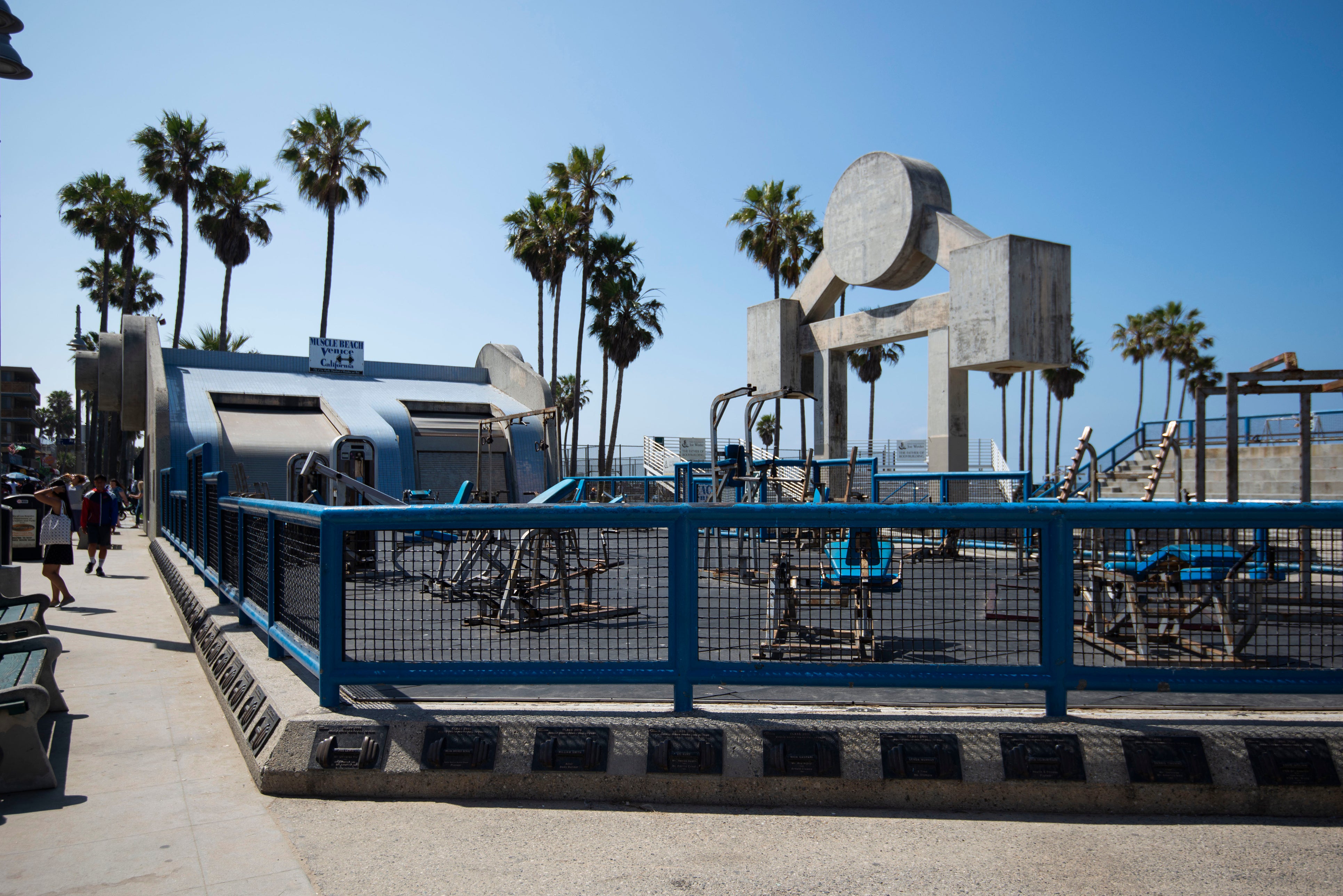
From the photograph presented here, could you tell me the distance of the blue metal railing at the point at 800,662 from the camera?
3.98 meters

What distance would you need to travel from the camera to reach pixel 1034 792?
3803 mm

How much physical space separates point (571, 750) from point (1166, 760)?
263cm

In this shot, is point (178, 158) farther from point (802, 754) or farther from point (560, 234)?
point (802, 754)

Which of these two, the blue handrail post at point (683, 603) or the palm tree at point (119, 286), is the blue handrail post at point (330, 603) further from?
the palm tree at point (119, 286)

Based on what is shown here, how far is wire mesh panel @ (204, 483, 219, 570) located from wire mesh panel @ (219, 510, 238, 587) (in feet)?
2.48

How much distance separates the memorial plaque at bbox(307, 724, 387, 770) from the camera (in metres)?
3.96

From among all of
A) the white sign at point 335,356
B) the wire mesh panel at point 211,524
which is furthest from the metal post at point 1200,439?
the white sign at point 335,356

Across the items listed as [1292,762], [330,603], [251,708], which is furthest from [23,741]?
[1292,762]

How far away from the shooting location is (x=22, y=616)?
6250mm

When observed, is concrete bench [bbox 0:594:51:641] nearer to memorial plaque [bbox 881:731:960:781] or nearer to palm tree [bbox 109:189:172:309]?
memorial plaque [bbox 881:731:960:781]

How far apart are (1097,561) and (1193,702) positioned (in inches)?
47.6

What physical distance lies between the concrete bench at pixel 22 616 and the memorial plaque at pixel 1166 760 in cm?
662

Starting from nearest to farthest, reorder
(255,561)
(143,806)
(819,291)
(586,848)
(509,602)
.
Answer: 1. (586,848)
2. (143,806)
3. (255,561)
4. (509,602)
5. (819,291)

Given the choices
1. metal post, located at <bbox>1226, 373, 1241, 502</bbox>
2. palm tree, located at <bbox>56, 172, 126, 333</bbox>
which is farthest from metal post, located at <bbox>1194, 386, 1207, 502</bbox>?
palm tree, located at <bbox>56, 172, 126, 333</bbox>
